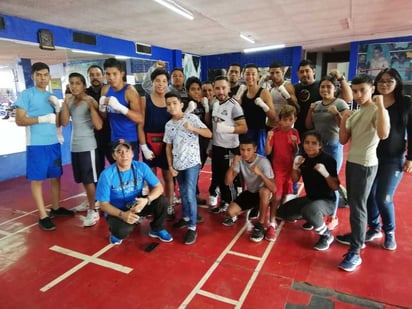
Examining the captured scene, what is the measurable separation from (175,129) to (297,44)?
29.8 ft

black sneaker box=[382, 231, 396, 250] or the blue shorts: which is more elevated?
the blue shorts

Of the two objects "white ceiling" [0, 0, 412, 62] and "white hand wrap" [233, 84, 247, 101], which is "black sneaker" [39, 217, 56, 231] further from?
"white ceiling" [0, 0, 412, 62]

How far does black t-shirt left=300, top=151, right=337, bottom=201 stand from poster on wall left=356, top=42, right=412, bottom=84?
8298mm

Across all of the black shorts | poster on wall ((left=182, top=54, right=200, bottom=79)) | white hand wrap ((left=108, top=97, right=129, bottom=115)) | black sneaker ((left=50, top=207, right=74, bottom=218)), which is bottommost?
black sneaker ((left=50, top=207, right=74, bottom=218))

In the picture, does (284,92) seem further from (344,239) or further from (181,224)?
(181,224)

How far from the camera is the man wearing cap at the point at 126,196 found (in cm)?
246

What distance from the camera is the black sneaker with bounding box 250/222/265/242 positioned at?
269cm

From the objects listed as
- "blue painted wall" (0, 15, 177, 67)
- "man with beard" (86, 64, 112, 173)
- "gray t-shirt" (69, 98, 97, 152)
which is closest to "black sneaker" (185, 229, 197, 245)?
"man with beard" (86, 64, 112, 173)

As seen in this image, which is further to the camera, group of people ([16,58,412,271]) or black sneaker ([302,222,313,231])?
black sneaker ([302,222,313,231])

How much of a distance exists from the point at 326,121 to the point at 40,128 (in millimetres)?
3023

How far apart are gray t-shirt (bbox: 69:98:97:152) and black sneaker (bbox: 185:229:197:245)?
1.46 metres

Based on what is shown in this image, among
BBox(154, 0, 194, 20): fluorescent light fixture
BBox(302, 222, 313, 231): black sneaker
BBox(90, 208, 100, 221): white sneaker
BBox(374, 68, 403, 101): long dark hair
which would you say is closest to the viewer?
BBox(374, 68, 403, 101): long dark hair

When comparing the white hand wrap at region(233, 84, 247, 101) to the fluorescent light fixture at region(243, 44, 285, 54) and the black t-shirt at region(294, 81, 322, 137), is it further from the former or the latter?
the fluorescent light fixture at region(243, 44, 285, 54)

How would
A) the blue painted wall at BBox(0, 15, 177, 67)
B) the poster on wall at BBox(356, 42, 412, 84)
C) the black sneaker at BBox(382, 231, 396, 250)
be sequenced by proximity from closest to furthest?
the black sneaker at BBox(382, 231, 396, 250), the blue painted wall at BBox(0, 15, 177, 67), the poster on wall at BBox(356, 42, 412, 84)
